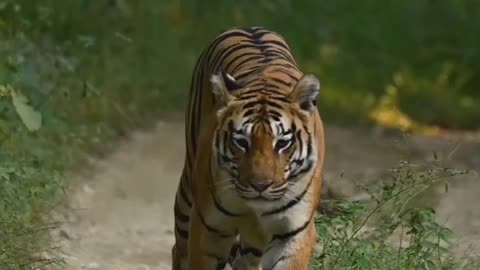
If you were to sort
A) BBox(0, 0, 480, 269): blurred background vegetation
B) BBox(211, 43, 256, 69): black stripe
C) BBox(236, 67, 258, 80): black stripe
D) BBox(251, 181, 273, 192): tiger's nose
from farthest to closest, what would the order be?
BBox(0, 0, 480, 269): blurred background vegetation
BBox(211, 43, 256, 69): black stripe
BBox(236, 67, 258, 80): black stripe
BBox(251, 181, 273, 192): tiger's nose

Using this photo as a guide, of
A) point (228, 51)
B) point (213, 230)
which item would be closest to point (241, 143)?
point (213, 230)

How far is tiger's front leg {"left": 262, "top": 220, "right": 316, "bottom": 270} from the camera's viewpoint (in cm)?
553

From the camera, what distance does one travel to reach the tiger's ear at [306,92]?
18.4ft

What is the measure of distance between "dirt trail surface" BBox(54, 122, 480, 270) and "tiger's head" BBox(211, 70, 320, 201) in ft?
3.93

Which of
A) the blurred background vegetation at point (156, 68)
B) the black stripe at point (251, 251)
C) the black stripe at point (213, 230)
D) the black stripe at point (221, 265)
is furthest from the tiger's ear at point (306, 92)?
the blurred background vegetation at point (156, 68)

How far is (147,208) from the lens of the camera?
8.71 metres

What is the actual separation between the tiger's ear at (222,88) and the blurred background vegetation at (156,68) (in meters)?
1.11

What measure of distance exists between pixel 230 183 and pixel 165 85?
20.2 feet

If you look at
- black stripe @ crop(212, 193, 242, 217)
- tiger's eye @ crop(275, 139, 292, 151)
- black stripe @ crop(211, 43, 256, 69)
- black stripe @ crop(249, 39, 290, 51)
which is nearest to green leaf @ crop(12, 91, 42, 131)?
black stripe @ crop(211, 43, 256, 69)

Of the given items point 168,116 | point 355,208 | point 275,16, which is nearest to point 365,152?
point 168,116

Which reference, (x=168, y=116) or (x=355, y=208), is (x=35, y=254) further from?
(x=168, y=116)

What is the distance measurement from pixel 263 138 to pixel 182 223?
1191 mm

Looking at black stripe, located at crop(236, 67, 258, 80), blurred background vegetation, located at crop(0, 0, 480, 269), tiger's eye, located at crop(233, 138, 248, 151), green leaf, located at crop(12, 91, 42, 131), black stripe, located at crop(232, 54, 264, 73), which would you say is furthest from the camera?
blurred background vegetation, located at crop(0, 0, 480, 269)

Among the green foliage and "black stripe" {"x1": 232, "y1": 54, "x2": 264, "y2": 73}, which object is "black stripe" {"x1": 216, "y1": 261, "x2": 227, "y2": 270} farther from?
"black stripe" {"x1": 232, "y1": 54, "x2": 264, "y2": 73}
